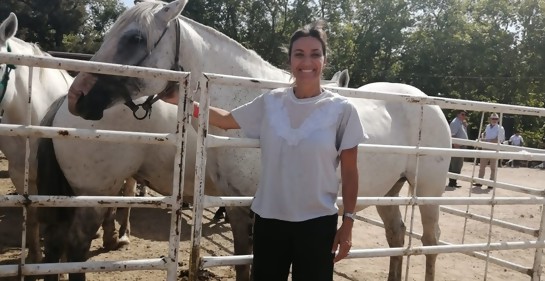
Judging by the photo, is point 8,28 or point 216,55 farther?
point 8,28

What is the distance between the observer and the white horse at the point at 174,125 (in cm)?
272

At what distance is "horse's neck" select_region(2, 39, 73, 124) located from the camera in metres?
4.16

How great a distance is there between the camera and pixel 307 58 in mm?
2020

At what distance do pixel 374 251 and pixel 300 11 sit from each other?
104 ft

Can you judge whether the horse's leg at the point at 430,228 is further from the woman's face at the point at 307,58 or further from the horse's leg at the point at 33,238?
the horse's leg at the point at 33,238

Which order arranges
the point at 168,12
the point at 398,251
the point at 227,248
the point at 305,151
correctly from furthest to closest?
the point at 227,248 < the point at 398,251 < the point at 168,12 < the point at 305,151

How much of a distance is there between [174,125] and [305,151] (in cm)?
192

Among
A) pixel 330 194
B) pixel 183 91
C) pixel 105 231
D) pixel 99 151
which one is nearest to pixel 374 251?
pixel 330 194

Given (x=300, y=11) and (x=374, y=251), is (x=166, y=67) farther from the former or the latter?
(x=300, y=11)

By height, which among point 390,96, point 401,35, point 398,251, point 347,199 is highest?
point 401,35

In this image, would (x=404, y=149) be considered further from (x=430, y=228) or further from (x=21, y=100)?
(x=21, y=100)

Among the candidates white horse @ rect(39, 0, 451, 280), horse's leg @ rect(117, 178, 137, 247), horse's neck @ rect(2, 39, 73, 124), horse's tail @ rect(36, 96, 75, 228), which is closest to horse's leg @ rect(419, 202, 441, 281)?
white horse @ rect(39, 0, 451, 280)

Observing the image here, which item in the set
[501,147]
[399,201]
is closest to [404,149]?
[399,201]

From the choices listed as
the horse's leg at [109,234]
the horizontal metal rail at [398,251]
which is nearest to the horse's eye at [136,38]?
the horizontal metal rail at [398,251]
